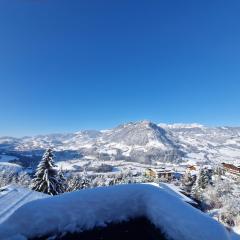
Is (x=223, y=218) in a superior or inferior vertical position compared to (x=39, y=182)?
inferior

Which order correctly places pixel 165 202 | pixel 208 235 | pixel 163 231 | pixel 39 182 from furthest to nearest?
pixel 39 182
pixel 165 202
pixel 163 231
pixel 208 235

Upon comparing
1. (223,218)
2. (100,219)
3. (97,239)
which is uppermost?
(100,219)

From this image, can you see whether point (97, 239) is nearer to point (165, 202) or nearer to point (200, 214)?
point (165, 202)

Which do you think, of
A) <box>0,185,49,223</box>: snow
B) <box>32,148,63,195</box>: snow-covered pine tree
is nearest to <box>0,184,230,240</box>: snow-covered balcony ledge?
<box>0,185,49,223</box>: snow

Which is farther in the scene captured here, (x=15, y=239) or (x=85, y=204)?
(x=85, y=204)

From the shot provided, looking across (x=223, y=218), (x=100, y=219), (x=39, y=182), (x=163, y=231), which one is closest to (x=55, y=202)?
(x=100, y=219)

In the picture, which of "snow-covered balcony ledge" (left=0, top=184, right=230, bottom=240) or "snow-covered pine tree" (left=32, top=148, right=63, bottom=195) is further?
"snow-covered pine tree" (left=32, top=148, right=63, bottom=195)

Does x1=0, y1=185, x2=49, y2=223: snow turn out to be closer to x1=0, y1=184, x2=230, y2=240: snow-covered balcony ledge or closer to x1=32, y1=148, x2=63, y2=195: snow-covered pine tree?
x1=0, y1=184, x2=230, y2=240: snow-covered balcony ledge

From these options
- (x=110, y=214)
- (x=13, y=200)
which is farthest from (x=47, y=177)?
(x=110, y=214)
